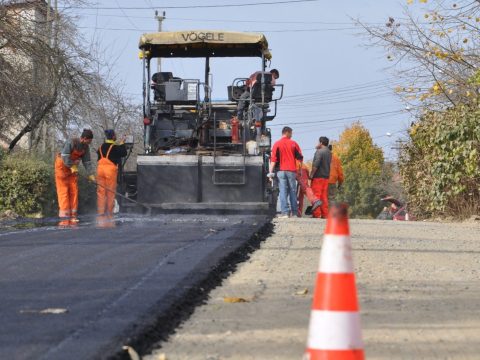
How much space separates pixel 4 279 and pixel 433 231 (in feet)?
30.3

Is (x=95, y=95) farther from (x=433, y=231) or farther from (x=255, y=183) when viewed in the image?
(x=433, y=231)

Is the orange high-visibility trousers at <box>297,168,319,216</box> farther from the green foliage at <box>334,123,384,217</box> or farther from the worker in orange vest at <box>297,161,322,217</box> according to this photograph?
the green foliage at <box>334,123,384,217</box>

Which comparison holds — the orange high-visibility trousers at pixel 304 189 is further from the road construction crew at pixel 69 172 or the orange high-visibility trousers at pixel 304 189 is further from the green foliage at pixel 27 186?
the green foliage at pixel 27 186

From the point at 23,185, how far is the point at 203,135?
4.77 metres

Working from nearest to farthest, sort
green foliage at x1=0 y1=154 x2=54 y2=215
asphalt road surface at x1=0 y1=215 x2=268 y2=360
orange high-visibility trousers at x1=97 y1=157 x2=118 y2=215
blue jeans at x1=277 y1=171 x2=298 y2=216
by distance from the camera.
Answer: asphalt road surface at x1=0 y1=215 x2=268 y2=360 → blue jeans at x1=277 y1=171 x2=298 y2=216 → orange high-visibility trousers at x1=97 y1=157 x2=118 y2=215 → green foliage at x1=0 y1=154 x2=54 y2=215

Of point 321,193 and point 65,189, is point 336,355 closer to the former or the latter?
point 65,189

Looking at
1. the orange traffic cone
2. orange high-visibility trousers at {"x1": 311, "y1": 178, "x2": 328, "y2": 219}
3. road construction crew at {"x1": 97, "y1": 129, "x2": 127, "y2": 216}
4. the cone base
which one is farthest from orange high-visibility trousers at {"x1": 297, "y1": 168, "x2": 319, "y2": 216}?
the cone base

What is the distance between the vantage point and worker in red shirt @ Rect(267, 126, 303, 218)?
Result: 19312 mm

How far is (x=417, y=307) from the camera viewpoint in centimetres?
741

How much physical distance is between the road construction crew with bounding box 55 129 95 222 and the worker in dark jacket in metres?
4.64

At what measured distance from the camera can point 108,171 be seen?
64.6 feet

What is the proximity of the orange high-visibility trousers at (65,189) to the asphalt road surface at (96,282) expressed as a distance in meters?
3.92

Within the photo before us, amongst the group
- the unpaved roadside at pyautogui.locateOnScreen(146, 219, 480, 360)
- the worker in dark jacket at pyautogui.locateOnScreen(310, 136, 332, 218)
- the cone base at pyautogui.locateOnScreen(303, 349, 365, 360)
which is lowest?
the unpaved roadside at pyautogui.locateOnScreen(146, 219, 480, 360)

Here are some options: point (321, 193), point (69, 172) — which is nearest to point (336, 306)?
point (69, 172)
